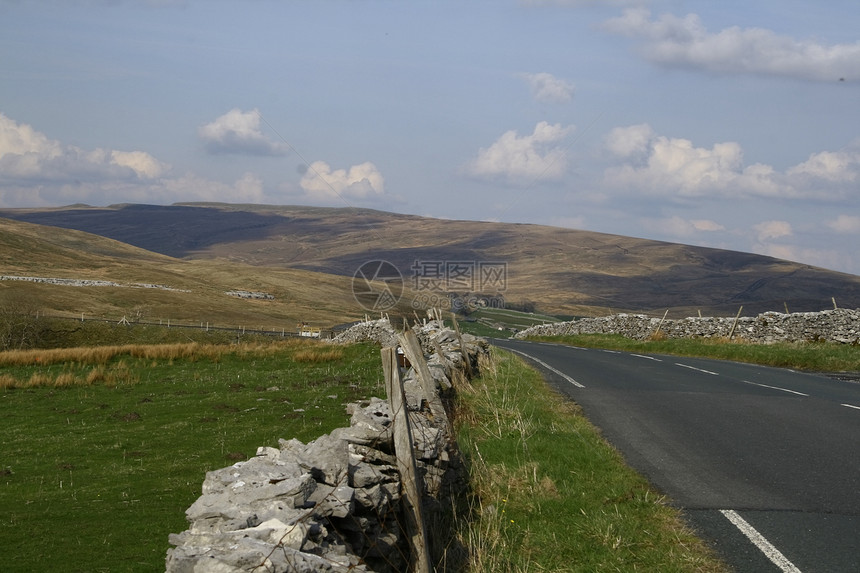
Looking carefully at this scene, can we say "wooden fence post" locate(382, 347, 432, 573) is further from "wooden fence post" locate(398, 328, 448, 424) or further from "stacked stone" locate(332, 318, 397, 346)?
"stacked stone" locate(332, 318, 397, 346)

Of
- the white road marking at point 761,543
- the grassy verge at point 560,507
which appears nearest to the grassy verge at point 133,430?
the grassy verge at point 560,507

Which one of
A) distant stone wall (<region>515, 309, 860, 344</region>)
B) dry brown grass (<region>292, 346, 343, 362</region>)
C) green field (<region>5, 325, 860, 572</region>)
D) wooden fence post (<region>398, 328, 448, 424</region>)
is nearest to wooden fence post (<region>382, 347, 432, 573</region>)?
green field (<region>5, 325, 860, 572</region>)

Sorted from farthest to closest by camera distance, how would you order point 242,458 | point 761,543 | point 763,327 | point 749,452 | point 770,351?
1. point 763,327
2. point 770,351
3. point 242,458
4. point 749,452
5. point 761,543

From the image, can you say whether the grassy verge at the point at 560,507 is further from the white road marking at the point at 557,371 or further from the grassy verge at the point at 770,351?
the grassy verge at the point at 770,351

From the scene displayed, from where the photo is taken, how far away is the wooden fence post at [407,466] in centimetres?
757

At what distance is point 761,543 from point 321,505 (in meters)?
4.62

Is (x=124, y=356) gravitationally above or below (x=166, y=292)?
above

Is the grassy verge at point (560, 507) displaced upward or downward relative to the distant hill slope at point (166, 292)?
upward

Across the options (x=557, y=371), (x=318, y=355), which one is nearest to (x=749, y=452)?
(x=557, y=371)

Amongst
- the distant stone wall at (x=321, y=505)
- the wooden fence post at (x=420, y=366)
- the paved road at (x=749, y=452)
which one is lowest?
the paved road at (x=749, y=452)

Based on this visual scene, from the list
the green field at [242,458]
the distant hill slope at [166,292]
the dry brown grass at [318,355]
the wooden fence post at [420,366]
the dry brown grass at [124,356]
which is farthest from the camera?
the distant hill slope at [166,292]

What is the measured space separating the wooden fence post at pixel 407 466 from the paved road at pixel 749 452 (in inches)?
118

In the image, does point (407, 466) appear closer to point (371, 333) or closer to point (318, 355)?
point (318, 355)

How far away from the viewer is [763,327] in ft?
123
